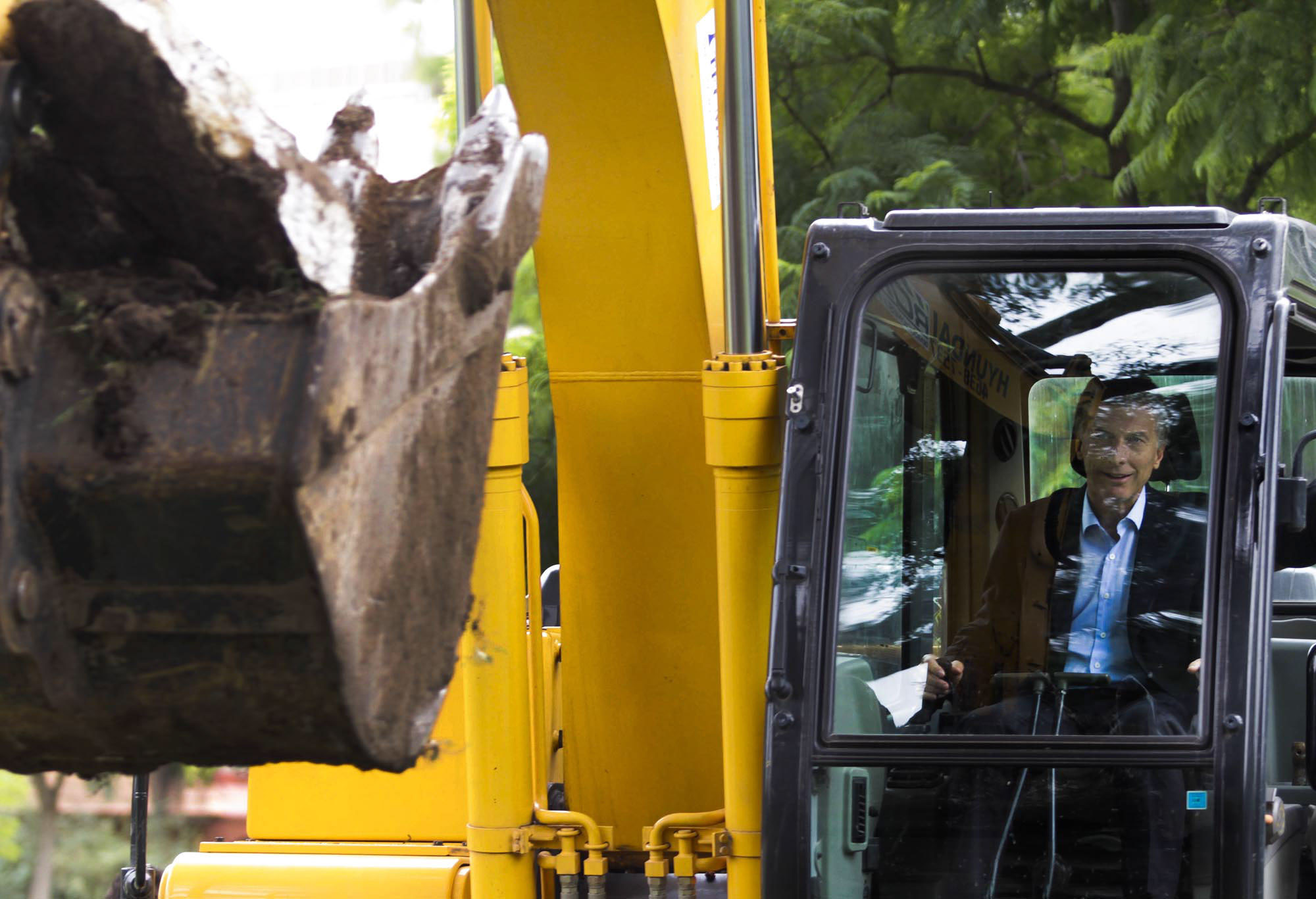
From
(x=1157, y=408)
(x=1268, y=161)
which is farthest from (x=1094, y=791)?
(x=1268, y=161)

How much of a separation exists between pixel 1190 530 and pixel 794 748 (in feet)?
2.77

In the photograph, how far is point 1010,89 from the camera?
8.76 meters

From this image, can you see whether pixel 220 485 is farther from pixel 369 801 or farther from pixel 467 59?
pixel 369 801

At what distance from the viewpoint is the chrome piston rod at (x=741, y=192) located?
3.12 m

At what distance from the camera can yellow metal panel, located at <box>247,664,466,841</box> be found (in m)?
3.80

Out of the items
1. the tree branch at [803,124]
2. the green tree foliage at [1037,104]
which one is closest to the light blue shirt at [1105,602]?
the green tree foliage at [1037,104]

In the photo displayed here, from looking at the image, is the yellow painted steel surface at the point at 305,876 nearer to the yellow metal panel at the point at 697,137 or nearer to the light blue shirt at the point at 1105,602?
the yellow metal panel at the point at 697,137

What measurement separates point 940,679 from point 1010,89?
6568 mm

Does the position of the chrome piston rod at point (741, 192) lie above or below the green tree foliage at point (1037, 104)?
below

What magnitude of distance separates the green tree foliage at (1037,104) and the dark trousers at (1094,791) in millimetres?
4884

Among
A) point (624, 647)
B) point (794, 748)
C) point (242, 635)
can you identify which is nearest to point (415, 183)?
point (242, 635)

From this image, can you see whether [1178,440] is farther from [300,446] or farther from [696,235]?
[300,446]

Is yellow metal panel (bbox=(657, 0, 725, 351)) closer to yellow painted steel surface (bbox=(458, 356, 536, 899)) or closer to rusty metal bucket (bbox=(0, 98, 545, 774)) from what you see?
yellow painted steel surface (bbox=(458, 356, 536, 899))

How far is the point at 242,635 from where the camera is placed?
55.3 inches
